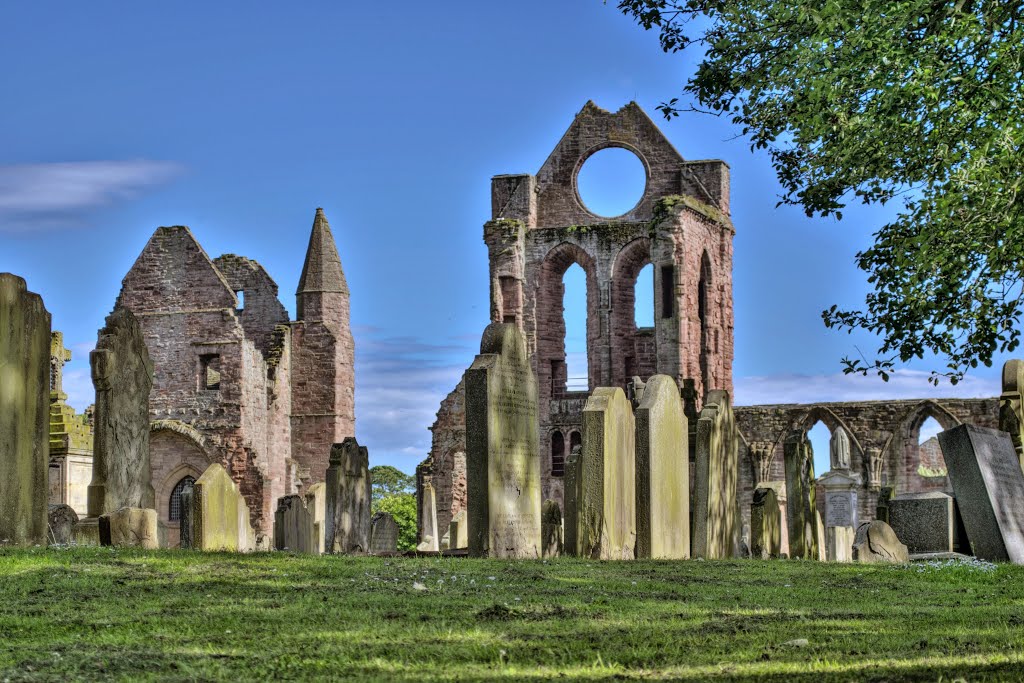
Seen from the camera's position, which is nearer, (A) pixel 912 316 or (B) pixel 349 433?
(A) pixel 912 316

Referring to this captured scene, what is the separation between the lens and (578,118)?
150 feet

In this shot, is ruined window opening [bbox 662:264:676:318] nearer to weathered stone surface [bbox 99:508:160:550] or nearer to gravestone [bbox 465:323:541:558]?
gravestone [bbox 465:323:541:558]

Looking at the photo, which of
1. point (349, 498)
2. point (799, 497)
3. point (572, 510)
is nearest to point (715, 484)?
point (572, 510)

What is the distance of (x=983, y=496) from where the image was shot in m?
14.5

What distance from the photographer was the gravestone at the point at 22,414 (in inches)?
436

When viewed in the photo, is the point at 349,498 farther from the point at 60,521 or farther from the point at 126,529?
the point at 126,529

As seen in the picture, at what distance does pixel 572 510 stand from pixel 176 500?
985 inches

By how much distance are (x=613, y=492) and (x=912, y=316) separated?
14.2 feet

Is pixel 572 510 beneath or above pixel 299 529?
above

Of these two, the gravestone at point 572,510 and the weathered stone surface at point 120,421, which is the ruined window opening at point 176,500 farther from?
the weathered stone surface at point 120,421

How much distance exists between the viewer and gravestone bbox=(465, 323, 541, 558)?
12.8 meters

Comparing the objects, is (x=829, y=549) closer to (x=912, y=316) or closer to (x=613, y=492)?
(x=912, y=316)

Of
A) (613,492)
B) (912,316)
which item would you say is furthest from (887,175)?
(613,492)

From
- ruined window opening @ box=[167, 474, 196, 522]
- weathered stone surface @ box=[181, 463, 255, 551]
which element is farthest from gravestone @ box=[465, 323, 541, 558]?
ruined window opening @ box=[167, 474, 196, 522]
